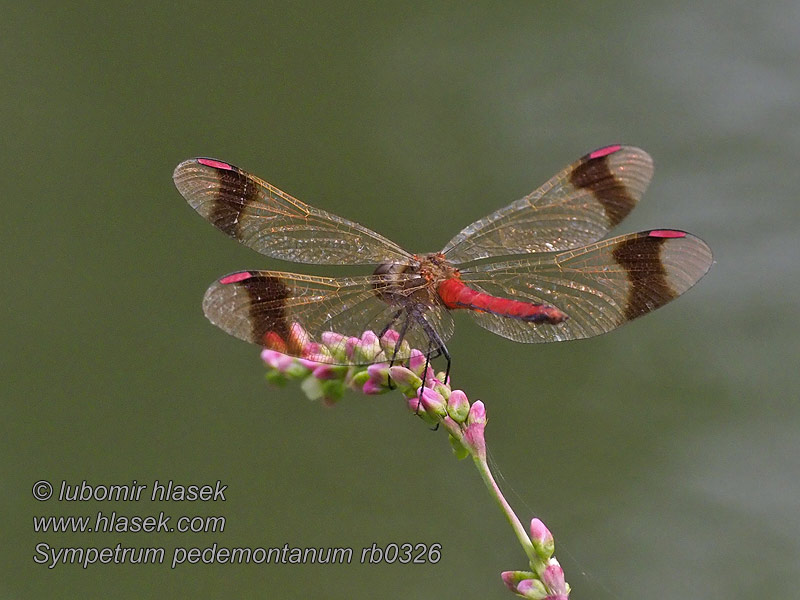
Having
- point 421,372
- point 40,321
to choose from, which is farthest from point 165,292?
point 421,372

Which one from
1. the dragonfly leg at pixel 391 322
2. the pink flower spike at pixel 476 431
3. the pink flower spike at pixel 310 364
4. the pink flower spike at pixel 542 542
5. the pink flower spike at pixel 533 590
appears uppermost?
the dragonfly leg at pixel 391 322

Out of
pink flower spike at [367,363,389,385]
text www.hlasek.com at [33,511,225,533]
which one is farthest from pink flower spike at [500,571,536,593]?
text www.hlasek.com at [33,511,225,533]

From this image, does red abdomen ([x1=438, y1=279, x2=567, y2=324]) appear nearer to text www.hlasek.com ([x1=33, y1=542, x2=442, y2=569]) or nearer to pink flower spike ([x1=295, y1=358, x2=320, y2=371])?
pink flower spike ([x1=295, y1=358, x2=320, y2=371])

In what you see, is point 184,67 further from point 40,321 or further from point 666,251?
point 666,251
